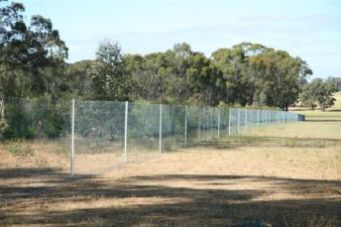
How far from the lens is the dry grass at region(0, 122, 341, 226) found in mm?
9789

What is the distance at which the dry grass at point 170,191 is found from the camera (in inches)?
385

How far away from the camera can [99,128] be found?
58.2 ft

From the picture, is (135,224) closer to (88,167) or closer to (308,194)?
(308,194)

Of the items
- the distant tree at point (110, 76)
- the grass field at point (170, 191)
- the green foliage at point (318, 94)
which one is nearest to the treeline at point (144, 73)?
the distant tree at point (110, 76)

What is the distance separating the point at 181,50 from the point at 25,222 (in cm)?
7472

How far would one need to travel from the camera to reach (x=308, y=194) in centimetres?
1279

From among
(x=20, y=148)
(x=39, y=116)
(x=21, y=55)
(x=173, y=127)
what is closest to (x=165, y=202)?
(x=39, y=116)

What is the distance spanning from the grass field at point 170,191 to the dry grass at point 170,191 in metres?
0.02

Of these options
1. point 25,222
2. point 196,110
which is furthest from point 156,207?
point 196,110

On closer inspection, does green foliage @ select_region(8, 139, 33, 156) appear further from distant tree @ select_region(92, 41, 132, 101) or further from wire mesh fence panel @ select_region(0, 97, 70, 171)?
distant tree @ select_region(92, 41, 132, 101)

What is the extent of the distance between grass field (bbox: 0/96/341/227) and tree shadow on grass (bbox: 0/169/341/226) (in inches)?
Result: 0.6

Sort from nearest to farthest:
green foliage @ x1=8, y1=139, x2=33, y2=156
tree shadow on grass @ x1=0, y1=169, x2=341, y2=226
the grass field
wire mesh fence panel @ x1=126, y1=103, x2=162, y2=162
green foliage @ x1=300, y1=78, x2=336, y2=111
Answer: tree shadow on grass @ x1=0, y1=169, x2=341, y2=226, the grass field, green foliage @ x1=8, y1=139, x2=33, y2=156, wire mesh fence panel @ x1=126, y1=103, x2=162, y2=162, green foliage @ x1=300, y1=78, x2=336, y2=111

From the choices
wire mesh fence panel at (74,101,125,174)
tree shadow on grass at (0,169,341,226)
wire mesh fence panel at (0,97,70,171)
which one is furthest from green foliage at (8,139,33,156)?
tree shadow on grass at (0,169,341,226)

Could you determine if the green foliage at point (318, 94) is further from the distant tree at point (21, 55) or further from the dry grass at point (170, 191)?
the dry grass at point (170, 191)
